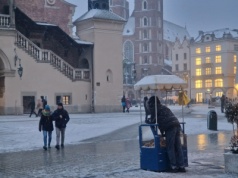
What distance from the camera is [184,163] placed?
11.6m

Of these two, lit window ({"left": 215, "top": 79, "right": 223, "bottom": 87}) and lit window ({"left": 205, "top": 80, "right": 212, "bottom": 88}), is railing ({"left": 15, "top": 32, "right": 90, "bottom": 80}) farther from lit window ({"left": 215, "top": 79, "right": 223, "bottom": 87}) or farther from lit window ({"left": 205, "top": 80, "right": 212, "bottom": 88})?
lit window ({"left": 205, "top": 80, "right": 212, "bottom": 88})

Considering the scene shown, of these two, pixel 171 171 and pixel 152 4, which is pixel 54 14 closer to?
pixel 171 171

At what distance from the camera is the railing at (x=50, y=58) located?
40.2 meters

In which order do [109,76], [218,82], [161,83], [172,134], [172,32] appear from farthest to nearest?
[172,32] < [218,82] < [109,76] < [161,83] < [172,134]

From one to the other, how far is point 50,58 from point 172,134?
3177cm

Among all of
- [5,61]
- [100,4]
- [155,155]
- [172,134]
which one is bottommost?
[155,155]

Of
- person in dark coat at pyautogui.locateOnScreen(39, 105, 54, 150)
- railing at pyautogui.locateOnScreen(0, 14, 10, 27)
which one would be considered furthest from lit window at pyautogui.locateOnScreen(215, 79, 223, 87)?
person in dark coat at pyautogui.locateOnScreen(39, 105, 54, 150)

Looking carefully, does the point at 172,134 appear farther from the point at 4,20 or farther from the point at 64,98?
the point at 64,98

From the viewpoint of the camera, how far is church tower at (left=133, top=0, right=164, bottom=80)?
130250 mm

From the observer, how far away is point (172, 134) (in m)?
11.4

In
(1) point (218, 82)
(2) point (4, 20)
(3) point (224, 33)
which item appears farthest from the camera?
(1) point (218, 82)

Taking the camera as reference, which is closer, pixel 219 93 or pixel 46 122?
pixel 46 122

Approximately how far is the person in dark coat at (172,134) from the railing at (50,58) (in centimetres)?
2993

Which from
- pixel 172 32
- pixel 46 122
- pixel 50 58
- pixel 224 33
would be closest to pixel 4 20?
pixel 50 58
